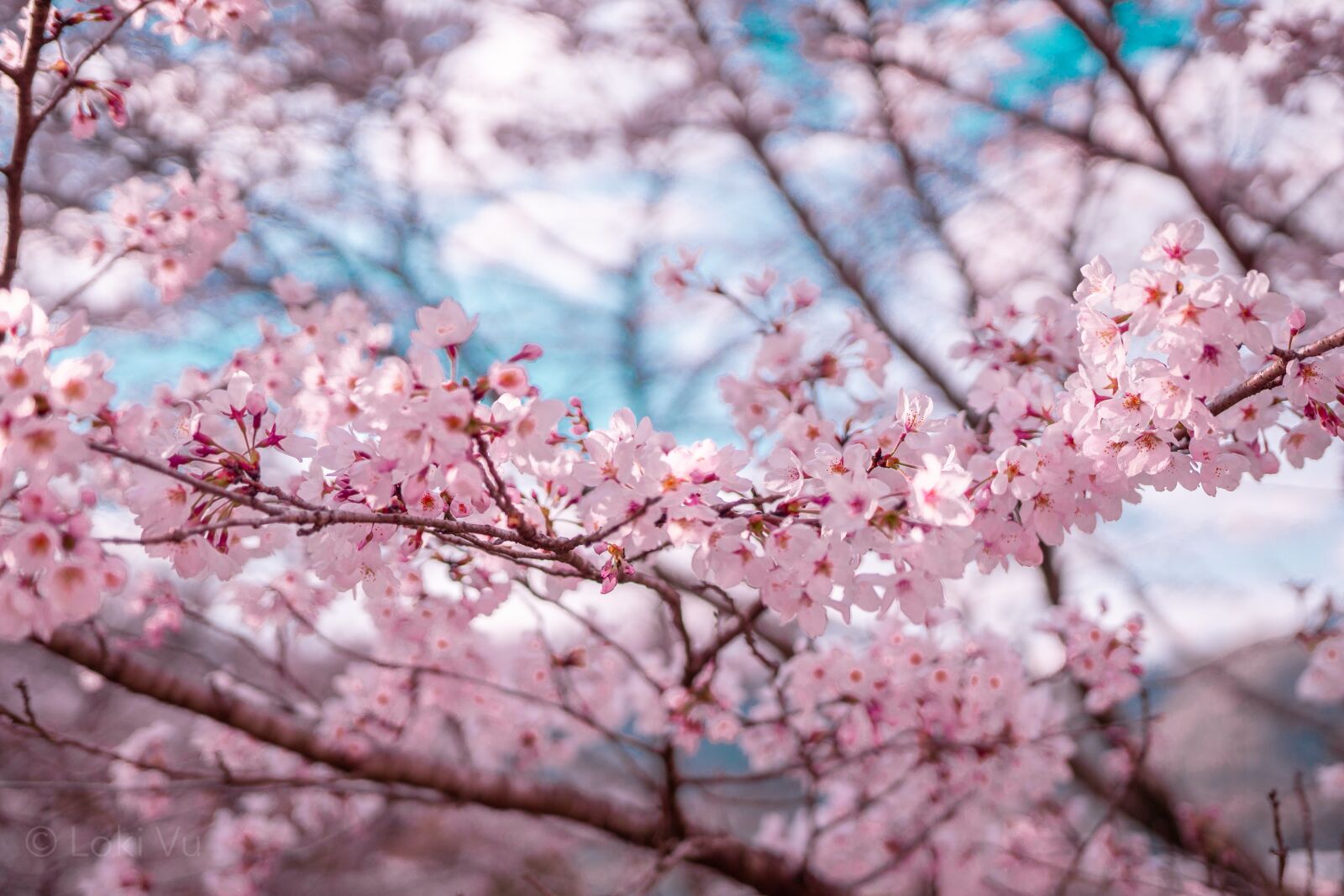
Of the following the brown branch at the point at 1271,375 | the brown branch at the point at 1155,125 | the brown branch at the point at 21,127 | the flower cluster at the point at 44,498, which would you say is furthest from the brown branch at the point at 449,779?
the brown branch at the point at 1155,125

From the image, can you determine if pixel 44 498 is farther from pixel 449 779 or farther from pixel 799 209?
pixel 799 209

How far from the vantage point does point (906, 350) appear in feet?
18.1

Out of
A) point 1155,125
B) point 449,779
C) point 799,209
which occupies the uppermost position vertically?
point 799,209

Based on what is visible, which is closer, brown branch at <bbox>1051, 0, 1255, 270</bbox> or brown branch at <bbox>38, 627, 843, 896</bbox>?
brown branch at <bbox>38, 627, 843, 896</bbox>

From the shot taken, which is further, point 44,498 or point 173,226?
point 173,226

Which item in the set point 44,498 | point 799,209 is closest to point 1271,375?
point 44,498

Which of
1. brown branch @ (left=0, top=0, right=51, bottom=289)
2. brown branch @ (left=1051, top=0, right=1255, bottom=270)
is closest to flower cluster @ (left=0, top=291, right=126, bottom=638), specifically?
brown branch @ (left=0, top=0, right=51, bottom=289)

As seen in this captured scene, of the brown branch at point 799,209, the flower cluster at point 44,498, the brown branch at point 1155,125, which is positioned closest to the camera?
the flower cluster at point 44,498

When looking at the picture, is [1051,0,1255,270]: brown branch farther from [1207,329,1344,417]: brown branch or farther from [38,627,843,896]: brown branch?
[38,627,843,896]: brown branch

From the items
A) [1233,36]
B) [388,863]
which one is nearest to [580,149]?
Answer: [1233,36]

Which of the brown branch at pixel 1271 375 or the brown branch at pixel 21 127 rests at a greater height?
the brown branch at pixel 21 127

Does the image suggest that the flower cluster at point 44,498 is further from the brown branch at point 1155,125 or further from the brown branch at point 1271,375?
the brown branch at point 1155,125

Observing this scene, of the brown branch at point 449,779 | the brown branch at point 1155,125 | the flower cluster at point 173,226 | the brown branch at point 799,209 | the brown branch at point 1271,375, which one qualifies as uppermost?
the brown branch at point 799,209

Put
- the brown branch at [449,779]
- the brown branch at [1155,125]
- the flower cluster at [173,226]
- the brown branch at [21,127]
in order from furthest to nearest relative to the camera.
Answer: the brown branch at [1155,125], the flower cluster at [173,226], the brown branch at [449,779], the brown branch at [21,127]
